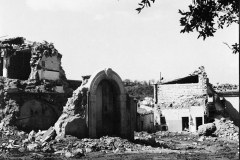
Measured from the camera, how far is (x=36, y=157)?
14227mm

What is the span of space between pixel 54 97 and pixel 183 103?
41.1ft

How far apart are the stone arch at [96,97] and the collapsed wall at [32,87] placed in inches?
297

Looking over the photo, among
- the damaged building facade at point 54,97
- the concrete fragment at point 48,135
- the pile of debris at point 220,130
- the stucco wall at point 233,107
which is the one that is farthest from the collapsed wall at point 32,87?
the stucco wall at point 233,107

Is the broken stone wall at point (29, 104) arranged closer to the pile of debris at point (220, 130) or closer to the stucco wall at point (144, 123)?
the stucco wall at point (144, 123)

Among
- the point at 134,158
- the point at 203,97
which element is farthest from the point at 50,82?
the point at 134,158

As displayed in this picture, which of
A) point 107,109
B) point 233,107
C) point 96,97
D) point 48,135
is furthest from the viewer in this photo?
point 233,107

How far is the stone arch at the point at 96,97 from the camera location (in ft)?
65.0

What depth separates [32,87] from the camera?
2741 centimetres

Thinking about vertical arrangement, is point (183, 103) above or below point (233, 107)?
above

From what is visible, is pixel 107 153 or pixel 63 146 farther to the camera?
pixel 63 146

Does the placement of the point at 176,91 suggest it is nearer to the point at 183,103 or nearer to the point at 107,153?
the point at 183,103

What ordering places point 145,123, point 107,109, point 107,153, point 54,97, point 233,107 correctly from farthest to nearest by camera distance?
point 145,123, point 233,107, point 54,97, point 107,109, point 107,153

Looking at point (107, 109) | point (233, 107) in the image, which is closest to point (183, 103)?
point (233, 107)

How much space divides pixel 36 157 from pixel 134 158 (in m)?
4.08
